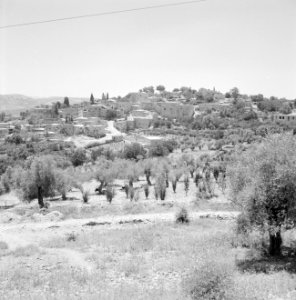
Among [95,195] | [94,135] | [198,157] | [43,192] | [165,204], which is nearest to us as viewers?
[165,204]

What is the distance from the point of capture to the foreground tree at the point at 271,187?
10.2 meters

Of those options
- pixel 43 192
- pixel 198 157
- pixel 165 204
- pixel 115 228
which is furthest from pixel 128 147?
pixel 115 228

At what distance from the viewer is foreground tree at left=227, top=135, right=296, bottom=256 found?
1020 centimetres

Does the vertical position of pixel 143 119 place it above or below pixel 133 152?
above

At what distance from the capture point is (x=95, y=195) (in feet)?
93.4

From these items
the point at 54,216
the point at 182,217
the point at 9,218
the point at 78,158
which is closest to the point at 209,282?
the point at 182,217

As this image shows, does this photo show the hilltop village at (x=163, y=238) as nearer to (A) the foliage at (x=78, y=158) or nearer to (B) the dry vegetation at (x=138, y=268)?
(B) the dry vegetation at (x=138, y=268)

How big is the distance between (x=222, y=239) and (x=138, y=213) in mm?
7333

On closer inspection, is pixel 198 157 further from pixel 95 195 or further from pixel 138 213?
pixel 138 213

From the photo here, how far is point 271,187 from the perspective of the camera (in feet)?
34.0

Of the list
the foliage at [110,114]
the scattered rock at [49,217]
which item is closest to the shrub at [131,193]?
the scattered rock at [49,217]

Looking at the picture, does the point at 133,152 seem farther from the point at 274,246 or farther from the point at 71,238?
the point at 274,246

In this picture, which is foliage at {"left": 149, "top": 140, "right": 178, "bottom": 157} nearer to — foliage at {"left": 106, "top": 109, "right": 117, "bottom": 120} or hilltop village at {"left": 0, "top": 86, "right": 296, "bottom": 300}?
hilltop village at {"left": 0, "top": 86, "right": 296, "bottom": 300}

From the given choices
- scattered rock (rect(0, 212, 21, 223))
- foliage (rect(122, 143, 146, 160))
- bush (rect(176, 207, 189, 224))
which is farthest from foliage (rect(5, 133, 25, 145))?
bush (rect(176, 207, 189, 224))
